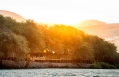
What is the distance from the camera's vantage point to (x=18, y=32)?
81500 mm

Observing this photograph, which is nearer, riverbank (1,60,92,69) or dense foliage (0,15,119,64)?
dense foliage (0,15,119,64)

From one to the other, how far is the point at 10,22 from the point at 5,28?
207 inches

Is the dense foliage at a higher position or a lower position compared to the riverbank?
higher

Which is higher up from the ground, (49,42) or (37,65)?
(49,42)

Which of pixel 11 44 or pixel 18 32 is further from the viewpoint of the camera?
pixel 18 32

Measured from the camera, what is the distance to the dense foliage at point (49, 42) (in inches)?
2899

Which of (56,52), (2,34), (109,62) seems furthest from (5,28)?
(109,62)

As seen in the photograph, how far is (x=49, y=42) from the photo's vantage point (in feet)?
323

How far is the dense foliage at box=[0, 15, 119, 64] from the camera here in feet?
242

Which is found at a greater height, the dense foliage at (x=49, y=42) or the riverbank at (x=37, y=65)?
the dense foliage at (x=49, y=42)

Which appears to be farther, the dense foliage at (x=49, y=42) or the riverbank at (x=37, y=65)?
the riverbank at (x=37, y=65)

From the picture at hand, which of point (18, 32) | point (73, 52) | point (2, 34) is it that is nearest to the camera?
point (2, 34)

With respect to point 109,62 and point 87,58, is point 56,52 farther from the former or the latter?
point 109,62

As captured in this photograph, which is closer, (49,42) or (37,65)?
(37,65)
